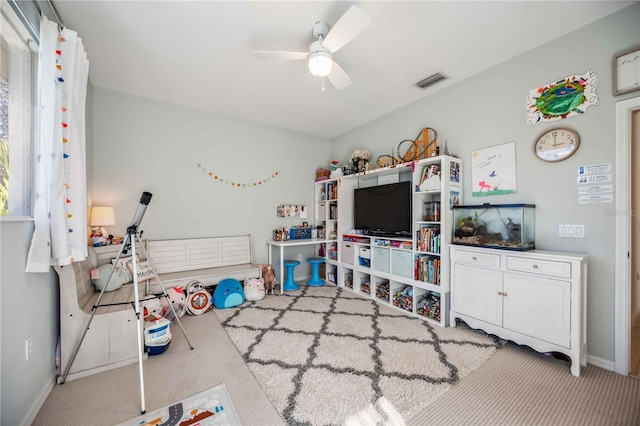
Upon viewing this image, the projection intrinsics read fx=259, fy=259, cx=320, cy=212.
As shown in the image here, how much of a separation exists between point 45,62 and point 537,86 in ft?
11.9

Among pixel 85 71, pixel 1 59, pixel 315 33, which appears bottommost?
pixel 1 59

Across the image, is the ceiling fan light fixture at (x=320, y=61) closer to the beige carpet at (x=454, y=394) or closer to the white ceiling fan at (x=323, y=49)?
the white ceiling fan at (x=323, y=49)

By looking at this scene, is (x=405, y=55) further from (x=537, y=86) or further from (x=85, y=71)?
(x=85, y=71)

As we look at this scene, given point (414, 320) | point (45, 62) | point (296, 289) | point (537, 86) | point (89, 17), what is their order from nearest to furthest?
1. point (45, 62)
2. point (89, 17)
3. point (537, 86)
4. point (414, 320)
5. point (296, 289)

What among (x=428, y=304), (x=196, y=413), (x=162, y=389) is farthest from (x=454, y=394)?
(x=162, y=389)

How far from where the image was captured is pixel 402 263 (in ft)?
10.0

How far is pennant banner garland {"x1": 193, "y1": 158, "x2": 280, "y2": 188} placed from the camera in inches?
142

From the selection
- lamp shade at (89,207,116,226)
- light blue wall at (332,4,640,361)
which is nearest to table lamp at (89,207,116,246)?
lamp shade at (89,207,116,226)

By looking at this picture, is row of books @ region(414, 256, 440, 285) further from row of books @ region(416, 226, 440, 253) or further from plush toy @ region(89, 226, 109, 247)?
plush toy @ region(89, 226, 109, 247)

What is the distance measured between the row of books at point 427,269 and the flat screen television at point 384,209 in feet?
1.15

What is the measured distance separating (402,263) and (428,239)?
1.49 ft

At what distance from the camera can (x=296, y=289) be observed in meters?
3.83

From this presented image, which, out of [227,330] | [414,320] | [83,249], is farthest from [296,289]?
[83,249]

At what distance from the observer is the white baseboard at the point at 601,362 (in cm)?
189
